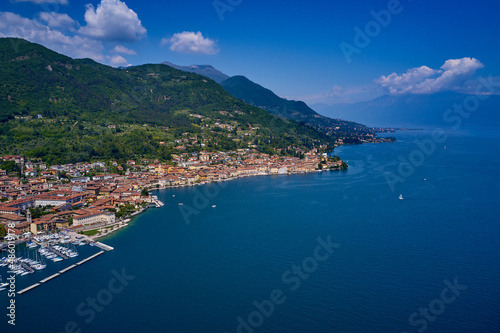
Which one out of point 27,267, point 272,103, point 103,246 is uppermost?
point 272,103

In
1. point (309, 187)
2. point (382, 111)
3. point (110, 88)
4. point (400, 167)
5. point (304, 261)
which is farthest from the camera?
point (382, 111)

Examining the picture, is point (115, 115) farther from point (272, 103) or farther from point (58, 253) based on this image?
point (272, 103)

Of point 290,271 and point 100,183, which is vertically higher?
point 100,183

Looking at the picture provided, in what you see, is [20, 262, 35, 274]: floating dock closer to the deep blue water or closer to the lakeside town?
the deep blue water

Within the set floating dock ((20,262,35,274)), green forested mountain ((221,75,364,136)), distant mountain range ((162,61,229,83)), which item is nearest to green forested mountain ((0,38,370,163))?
floating dock ((20,262,35,274))

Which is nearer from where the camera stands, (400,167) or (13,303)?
(13,303)

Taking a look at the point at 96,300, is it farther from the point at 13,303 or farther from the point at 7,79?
the point at 7,79

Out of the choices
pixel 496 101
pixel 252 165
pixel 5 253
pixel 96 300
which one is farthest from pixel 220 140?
pixel 496 101

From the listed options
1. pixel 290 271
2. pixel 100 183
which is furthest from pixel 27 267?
pixel 100 183
